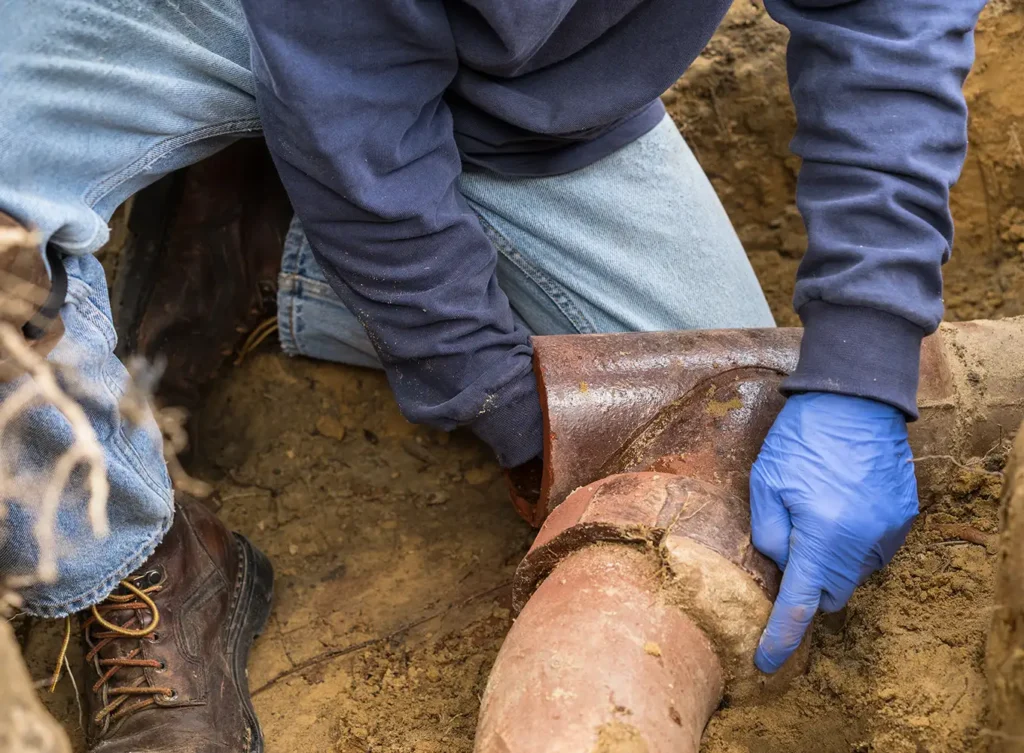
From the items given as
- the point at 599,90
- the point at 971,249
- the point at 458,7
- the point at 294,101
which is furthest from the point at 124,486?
the point at 971,249

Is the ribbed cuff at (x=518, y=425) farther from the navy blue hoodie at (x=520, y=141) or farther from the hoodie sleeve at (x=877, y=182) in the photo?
the hoodie sleeve at (x=877, y=182)

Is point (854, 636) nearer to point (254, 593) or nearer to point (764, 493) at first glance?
point (764, 493)

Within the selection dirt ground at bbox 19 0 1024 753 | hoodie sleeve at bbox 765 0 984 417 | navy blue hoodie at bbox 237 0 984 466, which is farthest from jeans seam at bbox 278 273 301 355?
hoodie sleeve at bbox 765 0 984 417

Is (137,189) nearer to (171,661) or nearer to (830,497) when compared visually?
(171,661)

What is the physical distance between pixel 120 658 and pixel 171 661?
0.08 m

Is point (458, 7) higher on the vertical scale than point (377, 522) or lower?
higher

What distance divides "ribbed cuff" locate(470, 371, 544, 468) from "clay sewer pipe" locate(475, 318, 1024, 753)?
0.09m

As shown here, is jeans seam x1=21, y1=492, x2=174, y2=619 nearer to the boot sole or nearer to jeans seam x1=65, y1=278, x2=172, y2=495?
jeans seam x1=65, y1=278, x2=172, y2=495

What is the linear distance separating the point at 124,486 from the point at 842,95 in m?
1.28

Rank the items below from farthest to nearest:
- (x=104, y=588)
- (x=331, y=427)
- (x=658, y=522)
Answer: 1. (x=331, y=427)
2. (x=104, y=588)
3. (x=658, y=522)

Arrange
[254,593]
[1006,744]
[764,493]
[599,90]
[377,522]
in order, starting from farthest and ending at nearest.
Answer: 1. [377,522]
2. [254,593]
3. [599,90]
4. [764,493]
5. [1006,744]

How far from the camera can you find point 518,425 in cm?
161

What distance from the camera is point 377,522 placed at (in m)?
2.10

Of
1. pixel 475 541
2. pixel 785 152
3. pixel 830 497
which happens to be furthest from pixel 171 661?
pixel 785 152
